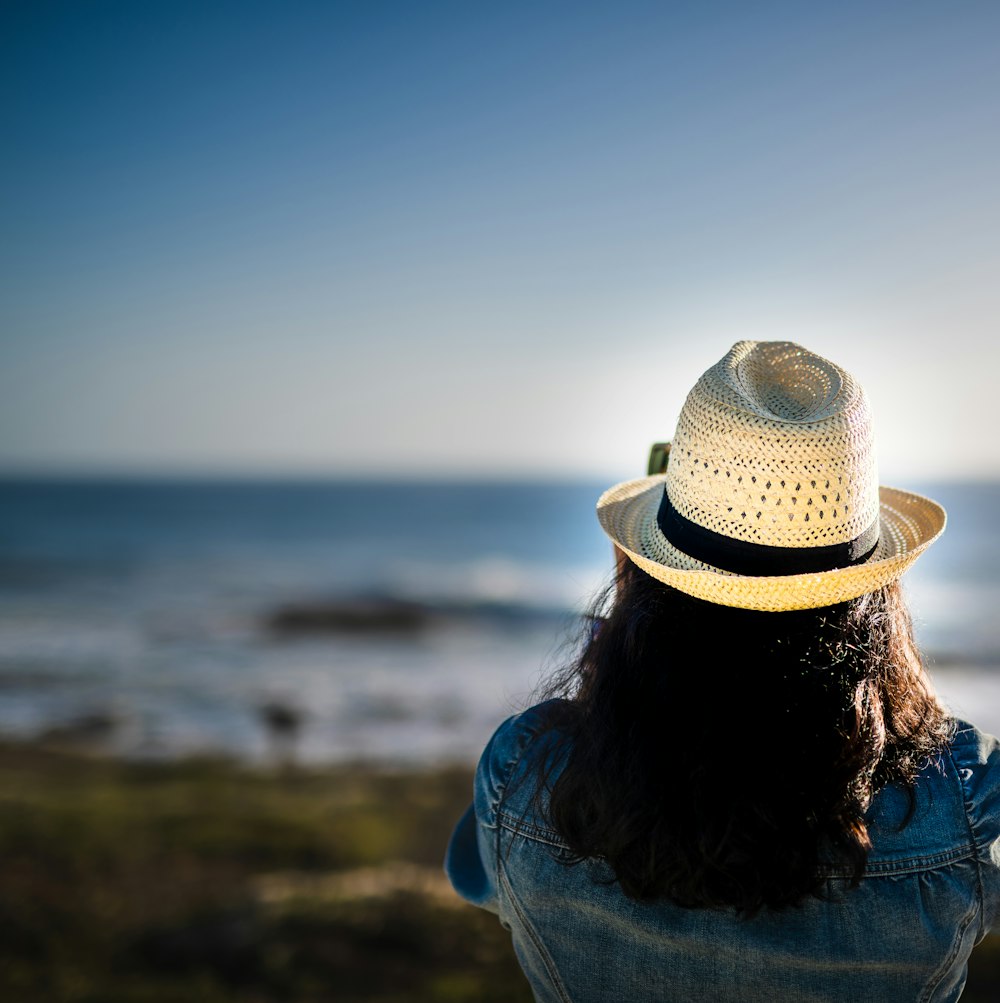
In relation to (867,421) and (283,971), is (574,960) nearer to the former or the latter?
(867,421)

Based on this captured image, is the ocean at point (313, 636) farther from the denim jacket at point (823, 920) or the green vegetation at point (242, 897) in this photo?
the green vegetation at point (242, 897)

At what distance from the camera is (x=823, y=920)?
49.3 inches

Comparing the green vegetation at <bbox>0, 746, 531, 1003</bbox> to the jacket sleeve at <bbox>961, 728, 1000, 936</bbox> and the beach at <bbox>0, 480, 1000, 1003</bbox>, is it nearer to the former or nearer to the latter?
the beach at <bbox>0, 480, 1000, 1003</bbox>

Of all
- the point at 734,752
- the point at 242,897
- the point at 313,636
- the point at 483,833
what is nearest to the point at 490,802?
the point at 483,833

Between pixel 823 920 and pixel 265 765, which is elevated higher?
pixel 823 920

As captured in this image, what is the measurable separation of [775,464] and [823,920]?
2.37 ft

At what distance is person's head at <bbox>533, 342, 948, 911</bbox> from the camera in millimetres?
1193

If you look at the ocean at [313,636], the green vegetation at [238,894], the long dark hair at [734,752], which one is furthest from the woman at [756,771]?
the green vegetation at [238,894]

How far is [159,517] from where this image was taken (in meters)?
46.0

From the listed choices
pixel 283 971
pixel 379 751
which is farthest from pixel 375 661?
pixel 283 971

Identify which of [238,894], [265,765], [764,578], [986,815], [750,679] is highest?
[764,578]

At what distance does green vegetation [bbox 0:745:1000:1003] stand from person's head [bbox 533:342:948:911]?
300 centimetres

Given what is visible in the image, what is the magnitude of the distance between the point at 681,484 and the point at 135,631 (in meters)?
14.8

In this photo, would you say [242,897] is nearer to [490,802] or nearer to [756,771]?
[490,802]
